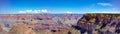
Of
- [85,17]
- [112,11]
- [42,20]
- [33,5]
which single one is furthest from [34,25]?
[112,11]

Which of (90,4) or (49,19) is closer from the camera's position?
(90,4)

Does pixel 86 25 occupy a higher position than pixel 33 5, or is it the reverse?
pixel 33 5

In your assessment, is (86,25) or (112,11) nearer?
(112,11)

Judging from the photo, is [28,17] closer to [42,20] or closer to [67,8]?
[42,20]

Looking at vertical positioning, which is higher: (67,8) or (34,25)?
(67,8)

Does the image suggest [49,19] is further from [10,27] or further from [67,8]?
[10,27]

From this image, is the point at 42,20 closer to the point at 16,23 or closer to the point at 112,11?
the point at 16,23

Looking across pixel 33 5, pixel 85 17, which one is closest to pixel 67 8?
pixel 85 17
